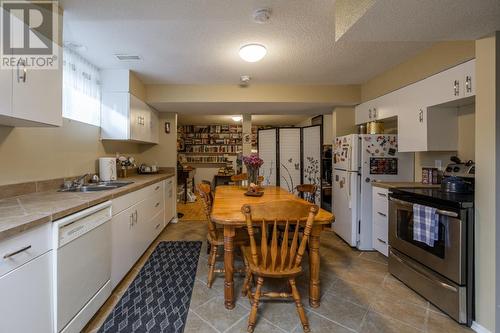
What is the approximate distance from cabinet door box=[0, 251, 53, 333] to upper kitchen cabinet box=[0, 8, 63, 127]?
2.86ft

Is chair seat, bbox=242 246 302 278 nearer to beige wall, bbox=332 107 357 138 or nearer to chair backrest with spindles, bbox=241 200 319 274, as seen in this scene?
chair backrest with spindles, bbox=241 200 319 274

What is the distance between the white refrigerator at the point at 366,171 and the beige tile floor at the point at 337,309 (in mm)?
621

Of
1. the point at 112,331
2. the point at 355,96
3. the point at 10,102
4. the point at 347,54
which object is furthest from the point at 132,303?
A: the point at 355,96

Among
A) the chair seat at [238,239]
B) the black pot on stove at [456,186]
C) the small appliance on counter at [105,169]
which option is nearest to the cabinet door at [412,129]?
the black pot on stove at [456,186]

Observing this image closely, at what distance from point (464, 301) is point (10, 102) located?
3.16 m

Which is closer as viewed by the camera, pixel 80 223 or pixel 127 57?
pixel 80 223

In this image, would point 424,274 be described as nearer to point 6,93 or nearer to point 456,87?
point 456,87

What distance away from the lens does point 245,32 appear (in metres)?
2.07

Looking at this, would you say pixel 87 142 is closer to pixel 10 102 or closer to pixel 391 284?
pixel 10 102

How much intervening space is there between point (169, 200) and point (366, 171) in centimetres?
303

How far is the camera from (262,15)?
5.82 feet

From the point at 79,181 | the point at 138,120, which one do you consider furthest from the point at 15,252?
the point at 138,120

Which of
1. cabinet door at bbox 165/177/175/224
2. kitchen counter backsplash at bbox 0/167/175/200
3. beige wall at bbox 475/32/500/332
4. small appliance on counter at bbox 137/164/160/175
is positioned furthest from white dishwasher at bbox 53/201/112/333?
beige wall at bbox 475/32/500/332

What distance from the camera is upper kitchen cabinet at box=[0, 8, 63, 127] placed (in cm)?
134
